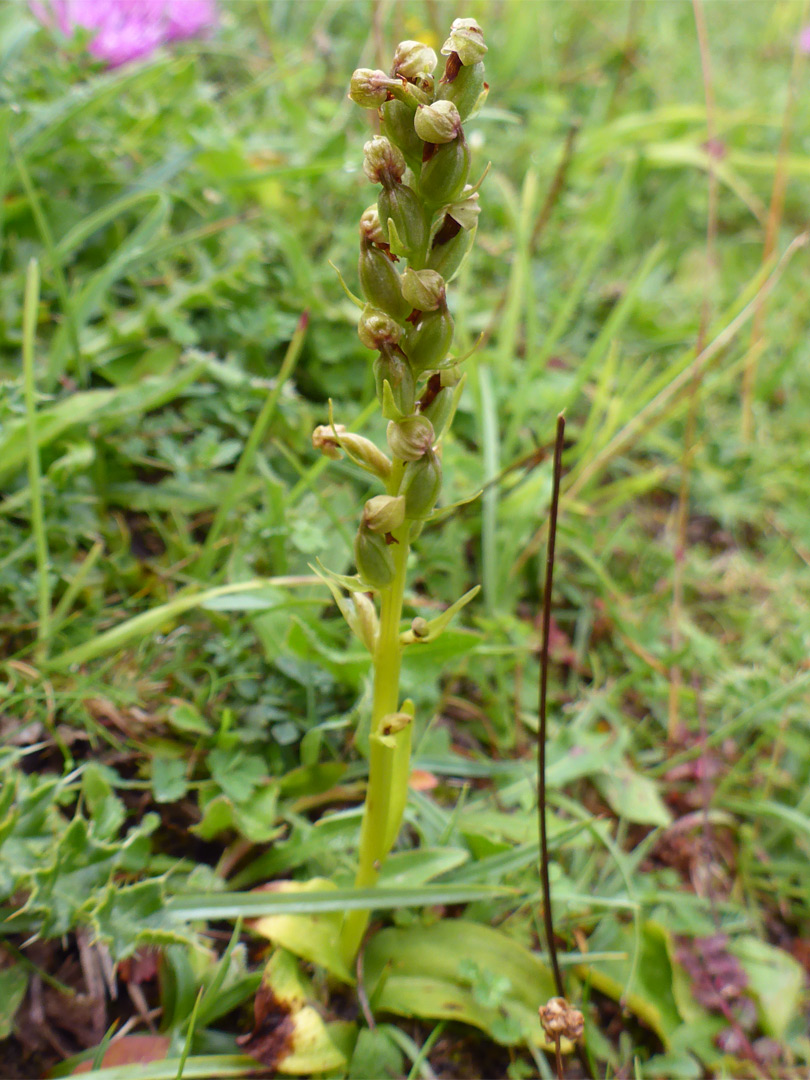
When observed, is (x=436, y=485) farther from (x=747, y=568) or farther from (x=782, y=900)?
(x=747, y=568)

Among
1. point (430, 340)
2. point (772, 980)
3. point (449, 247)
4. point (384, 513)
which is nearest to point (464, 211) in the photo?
point (449, 247)

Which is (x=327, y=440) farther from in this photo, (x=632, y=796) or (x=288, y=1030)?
(x=632, y=796)

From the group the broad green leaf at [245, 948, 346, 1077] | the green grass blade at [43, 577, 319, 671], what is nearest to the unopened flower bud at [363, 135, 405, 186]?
the green grass blade at [43, 577, 319, 671]

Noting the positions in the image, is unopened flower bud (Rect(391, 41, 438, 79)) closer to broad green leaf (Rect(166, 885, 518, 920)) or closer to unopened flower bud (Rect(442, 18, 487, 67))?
unopened flower bud (Rect(442, 18, 487, 67))

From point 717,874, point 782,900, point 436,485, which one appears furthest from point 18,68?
point 782,900

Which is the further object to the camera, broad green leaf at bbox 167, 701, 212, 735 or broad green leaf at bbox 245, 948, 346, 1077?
broad green leaf at bbox 167, 701, 212, 735

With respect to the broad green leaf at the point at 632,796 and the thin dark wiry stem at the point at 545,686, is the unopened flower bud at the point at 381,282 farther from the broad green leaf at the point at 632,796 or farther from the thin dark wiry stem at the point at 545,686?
the broad green leaf at the point at 632,796
